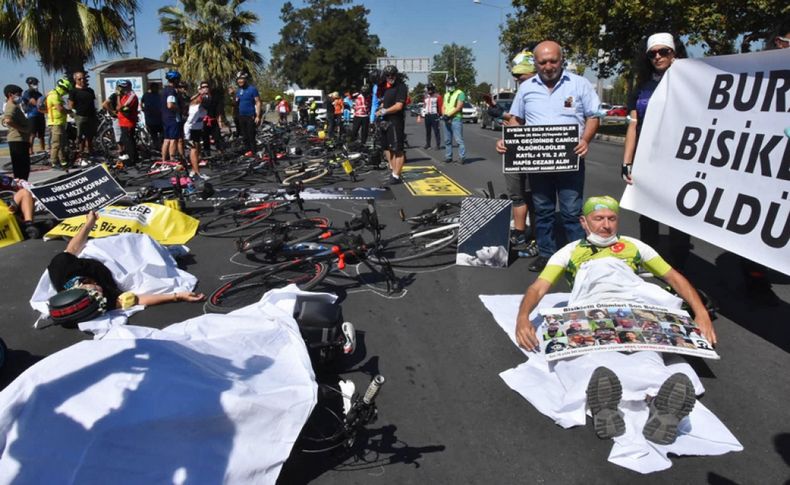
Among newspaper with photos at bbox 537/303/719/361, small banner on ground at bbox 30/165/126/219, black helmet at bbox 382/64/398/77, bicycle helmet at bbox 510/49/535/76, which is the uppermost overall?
black helmet at bbox 382/64/398/77

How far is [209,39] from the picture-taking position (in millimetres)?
26172

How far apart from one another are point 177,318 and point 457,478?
2.86m

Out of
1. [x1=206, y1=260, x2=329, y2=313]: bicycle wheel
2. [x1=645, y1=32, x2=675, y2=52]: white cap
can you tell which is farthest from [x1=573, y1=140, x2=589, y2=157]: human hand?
[x1=206, y1=260, x2=329, y2=313]: bicycle wheel

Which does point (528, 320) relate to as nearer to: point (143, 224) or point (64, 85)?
point (143, 224)

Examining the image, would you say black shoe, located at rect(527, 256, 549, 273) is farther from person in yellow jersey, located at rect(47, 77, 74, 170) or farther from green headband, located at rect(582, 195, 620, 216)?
person in yellow jersey, located at rect(47, 77, 74, 170)

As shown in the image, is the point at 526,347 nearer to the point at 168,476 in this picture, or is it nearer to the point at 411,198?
the point at 168,476

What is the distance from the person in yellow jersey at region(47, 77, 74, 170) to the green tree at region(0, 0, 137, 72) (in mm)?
3804

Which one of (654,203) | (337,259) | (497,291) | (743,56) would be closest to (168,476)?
(337,259)

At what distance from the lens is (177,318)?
4.51 metres

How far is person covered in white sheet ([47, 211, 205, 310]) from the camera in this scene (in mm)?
4402

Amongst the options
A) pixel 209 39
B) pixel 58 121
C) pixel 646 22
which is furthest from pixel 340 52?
pixel 58 121

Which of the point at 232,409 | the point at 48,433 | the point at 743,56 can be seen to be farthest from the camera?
the point at 743,56

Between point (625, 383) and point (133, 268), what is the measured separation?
13.7 feet

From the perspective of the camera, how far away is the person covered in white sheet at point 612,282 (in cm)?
261
